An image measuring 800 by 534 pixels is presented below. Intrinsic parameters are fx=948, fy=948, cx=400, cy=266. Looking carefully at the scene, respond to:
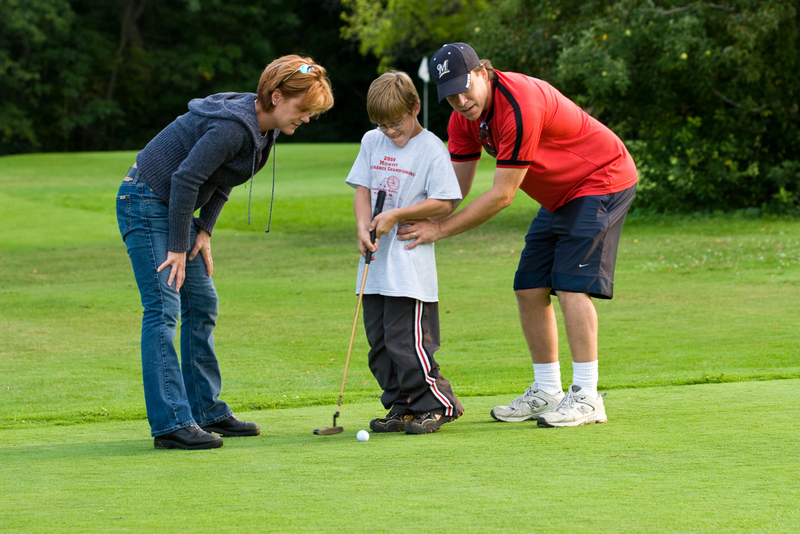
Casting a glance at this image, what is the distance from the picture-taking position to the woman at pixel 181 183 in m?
3.89

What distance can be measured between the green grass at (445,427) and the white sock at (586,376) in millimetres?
174

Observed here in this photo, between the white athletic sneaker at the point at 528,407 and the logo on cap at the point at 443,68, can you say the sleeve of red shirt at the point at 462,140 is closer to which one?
the logo on cap at the point at 443,68

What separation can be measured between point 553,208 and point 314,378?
7.85 feet

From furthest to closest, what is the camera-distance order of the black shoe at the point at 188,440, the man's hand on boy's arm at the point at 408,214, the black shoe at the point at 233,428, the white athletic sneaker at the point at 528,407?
the white athletic sneaker at the point at 528,407
the black shoe at the point at 233,428
the man's hand on boy's arm at the point at 408,214
the black shoe at the point at 188,440

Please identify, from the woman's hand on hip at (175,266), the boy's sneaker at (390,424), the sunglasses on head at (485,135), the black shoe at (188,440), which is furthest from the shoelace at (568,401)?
the woman's hand on hip at (175,266)

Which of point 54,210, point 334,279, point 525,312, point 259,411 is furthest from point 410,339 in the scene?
point 54,210

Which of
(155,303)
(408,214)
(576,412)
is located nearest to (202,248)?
(155,303)

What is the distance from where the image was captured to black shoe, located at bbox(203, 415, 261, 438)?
4.33m

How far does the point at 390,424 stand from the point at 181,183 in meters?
1.43

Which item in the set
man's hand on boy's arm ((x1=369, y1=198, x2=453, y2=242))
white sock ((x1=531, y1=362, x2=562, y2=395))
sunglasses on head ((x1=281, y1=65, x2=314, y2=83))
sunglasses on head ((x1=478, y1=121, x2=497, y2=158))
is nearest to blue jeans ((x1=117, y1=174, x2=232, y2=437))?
sunglasses on head ((x1=281, y1=65, x2=314, y2=83))

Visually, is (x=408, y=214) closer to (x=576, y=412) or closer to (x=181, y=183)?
(x=181, y=183)

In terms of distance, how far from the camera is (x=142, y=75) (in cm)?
4566

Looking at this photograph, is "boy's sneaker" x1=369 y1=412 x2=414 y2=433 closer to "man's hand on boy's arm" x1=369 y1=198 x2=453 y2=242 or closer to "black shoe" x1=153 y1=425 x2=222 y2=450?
"black shoe" x1=153 y1=425 x2=222 y2=450

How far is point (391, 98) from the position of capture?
3.97 m
